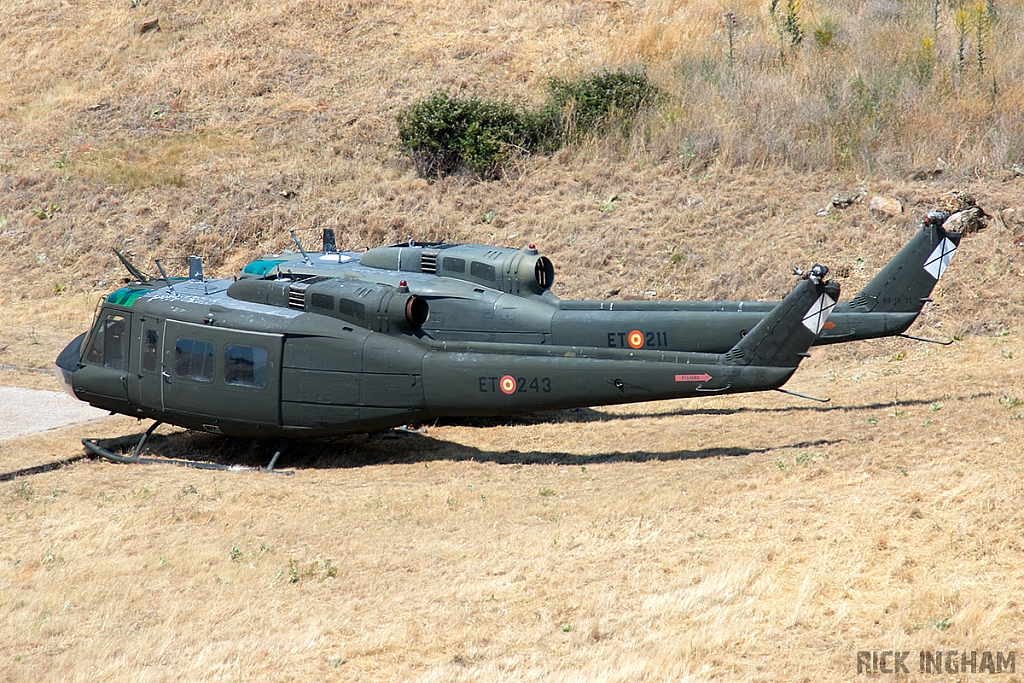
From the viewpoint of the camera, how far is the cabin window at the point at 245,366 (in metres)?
13.3

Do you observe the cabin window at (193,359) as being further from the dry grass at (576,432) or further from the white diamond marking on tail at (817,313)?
the white diamond marking on tail at (817,313)

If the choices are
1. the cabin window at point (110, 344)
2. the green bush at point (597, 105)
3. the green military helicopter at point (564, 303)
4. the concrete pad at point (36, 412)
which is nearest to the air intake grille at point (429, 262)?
the green military helicopter at point (564, 303)

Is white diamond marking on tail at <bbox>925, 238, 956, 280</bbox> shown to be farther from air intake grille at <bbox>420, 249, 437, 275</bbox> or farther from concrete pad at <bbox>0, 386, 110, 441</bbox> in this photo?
concrete pad at <bbox>0, 386, 110, 441</bbox>

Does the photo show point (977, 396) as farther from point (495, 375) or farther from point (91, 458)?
point (91, 458)

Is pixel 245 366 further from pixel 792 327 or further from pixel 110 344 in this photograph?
pixel 792 327

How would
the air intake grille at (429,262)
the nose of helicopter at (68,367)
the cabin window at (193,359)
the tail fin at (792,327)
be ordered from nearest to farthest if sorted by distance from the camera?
1. the tail fin at (792,327)
2. the cabin window at (193,359)
3. the nose of helicopter at (68,367)
4. the air intake grille at (429,262)

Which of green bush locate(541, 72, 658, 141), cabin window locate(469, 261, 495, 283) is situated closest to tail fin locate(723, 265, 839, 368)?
cabin window locate(469, 261, 495, 283)

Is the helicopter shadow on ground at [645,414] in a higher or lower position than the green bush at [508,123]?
lower

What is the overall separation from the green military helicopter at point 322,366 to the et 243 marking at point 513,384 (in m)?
0.01

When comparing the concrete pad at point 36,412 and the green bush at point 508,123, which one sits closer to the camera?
the concrete pad at point 36,412

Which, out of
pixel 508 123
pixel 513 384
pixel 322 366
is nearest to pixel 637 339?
pixel 513 384

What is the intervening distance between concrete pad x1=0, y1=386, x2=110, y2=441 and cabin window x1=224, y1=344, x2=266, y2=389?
16.0 ft

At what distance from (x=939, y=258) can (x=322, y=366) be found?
918 cm

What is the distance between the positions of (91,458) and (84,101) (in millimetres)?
27776
